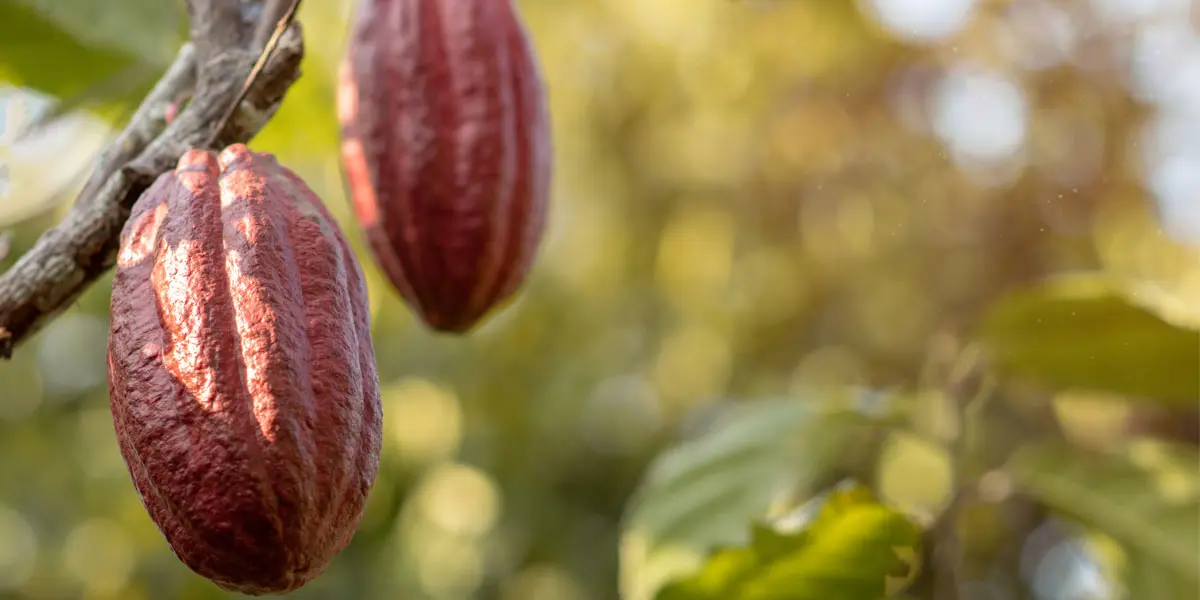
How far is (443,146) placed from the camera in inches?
42.8

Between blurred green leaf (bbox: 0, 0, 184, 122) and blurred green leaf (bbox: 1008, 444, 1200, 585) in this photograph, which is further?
blurred green leaf (bbox: 1008, 444, 1200, 585)

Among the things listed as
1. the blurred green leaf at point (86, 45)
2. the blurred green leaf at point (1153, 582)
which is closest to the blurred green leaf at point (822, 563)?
the blurred green leaf at point (1153, 582)

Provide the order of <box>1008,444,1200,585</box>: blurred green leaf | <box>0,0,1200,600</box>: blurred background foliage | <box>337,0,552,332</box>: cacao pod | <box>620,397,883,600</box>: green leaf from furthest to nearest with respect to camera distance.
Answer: <box>0,0,1200,600</box>: blurred background foliage < <box>1008,444,1200,585</box>: blurred green leaf < <box>620,397,883,600</box>: green leaf < <box>337,0,552,332</box>: cacao pod

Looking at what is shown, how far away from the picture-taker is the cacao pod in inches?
42.9

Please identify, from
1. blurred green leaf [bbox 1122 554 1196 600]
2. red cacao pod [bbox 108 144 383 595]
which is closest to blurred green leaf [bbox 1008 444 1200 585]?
blurred green leaf [bbox 1122 554 1196 600]

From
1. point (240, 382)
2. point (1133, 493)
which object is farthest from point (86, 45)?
point (1133, 493)

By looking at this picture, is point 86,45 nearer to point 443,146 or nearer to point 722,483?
point 443,146

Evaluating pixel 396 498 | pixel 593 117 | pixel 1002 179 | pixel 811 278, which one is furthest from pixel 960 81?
pixel 396 498

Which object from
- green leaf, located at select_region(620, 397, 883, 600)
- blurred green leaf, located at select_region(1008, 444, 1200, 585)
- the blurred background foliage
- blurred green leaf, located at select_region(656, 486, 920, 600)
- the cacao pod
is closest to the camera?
the cacao pod

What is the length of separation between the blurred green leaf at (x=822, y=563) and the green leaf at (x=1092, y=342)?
1.28ft

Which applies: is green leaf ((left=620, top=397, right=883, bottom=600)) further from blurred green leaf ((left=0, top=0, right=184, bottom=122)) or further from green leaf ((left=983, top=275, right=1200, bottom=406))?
blurred green leaf ((left=0, top=0, right=184, bottom=122))

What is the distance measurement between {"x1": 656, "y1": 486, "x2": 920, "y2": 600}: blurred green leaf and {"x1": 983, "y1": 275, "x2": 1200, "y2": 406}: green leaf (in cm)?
39

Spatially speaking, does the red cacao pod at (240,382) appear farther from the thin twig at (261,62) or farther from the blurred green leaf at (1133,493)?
the blurred green leaf at (1133,493)

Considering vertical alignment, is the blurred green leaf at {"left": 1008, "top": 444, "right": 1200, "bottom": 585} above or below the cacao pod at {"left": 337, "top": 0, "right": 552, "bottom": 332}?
below
